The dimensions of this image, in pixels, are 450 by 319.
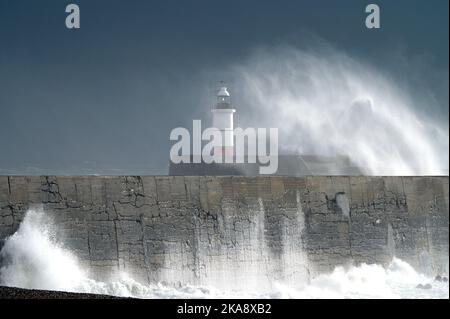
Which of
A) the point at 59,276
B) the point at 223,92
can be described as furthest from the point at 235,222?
the point at 223,92

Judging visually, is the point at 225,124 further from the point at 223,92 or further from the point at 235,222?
the point at 235,222

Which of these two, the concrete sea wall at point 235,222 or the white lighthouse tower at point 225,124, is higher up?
the white lighthouse tower at point 225,124

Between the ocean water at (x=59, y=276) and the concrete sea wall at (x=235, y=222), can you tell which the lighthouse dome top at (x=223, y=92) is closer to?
the concrete sea wall at (x=235, y=222)

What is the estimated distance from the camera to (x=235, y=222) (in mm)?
13117

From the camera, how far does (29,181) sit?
1224 centimetres

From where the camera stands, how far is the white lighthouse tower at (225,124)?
26375 mm

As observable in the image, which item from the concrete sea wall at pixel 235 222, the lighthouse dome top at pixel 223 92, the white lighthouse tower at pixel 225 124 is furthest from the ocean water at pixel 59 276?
the lighthouse dome top at pixel 223 92

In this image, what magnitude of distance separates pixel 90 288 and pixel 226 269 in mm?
1835

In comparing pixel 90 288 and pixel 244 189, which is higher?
pixel 244 189

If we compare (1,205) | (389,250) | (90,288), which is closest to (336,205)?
(389,250)

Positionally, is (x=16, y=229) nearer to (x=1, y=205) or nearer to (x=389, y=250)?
(x=1, y=205)

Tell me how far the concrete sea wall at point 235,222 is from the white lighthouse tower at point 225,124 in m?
12.3

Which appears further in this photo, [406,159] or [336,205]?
[406,159]

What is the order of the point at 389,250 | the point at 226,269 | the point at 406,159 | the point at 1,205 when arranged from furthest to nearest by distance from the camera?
the point at 406,159 < the point at 389,250 < the point at 226,269 < the point at 1,205
